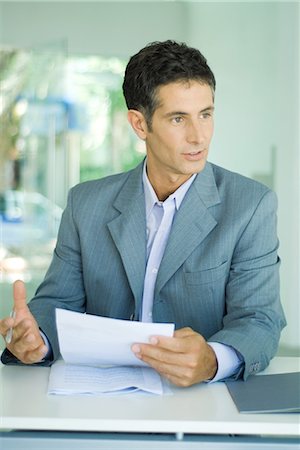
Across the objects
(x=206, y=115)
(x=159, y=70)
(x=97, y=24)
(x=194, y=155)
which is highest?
(x=97, y=24)

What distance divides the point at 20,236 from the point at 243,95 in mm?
2620

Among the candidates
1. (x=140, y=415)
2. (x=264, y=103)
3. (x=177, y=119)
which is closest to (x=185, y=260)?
(x=177, y=119)

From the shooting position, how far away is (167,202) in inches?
83.7

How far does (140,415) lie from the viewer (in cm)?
141

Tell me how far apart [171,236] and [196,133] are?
285 millimetres

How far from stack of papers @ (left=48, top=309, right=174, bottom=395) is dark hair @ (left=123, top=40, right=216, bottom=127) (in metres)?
0.77

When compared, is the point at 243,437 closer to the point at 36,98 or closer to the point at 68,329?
the point at 68,329

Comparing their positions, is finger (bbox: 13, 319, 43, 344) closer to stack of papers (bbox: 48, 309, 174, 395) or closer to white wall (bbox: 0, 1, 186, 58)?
stack of papers (bbox: 48, 309, 174, 395)

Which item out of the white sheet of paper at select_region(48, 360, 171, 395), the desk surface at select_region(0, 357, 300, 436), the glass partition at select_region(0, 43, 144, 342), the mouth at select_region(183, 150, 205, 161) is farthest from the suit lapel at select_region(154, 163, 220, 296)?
the glass partition at select_region(0, 43, 144, 342)

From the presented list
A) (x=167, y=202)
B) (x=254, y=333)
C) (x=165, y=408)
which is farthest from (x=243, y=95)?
(x=165, y=408)

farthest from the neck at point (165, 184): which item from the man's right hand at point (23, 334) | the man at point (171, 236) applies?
the man's right hand at point (23, 334)

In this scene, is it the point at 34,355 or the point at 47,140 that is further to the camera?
the point at 47,140

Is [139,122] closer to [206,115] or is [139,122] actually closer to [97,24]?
[206,115]

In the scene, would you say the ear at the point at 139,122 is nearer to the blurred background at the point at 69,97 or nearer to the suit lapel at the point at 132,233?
the suit lapel at the point at 132,233
